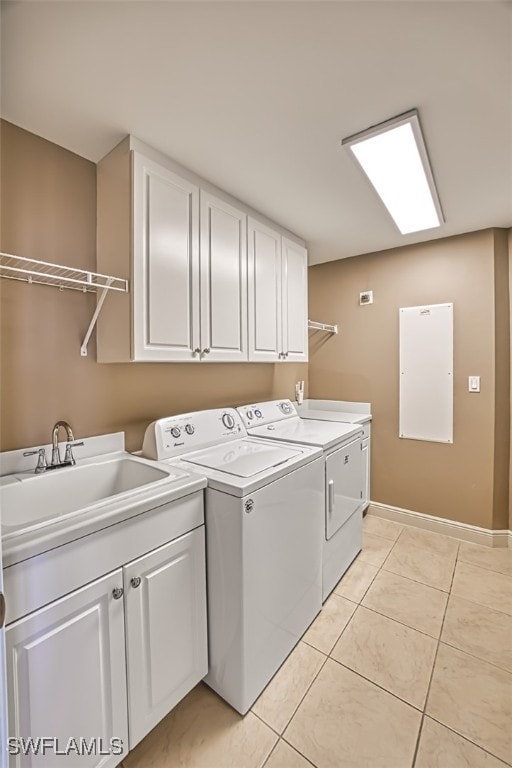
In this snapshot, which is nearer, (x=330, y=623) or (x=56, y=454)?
(x=56, y=454)

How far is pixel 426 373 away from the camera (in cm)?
271

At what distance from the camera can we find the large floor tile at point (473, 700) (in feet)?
4.04

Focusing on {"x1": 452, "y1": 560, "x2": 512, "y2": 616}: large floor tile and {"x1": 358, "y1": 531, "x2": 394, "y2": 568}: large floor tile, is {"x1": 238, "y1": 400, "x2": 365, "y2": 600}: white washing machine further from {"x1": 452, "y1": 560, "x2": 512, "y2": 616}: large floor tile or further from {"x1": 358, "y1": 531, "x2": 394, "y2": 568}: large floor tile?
{"x1": 452, "y1": 560, "x2": 512, "y2": 616}: large floor tile

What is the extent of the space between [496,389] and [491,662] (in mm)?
1702

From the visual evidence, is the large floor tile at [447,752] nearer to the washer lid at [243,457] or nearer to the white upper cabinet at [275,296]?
the washer lid at [243,457]

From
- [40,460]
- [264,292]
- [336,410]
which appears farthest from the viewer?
[336,410]

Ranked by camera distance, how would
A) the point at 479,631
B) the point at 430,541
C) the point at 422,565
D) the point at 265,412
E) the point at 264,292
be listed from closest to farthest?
the point at 479,631 < the point at 264,292 < the point at 422,565 < the point at 265,412 < the point at 430,541

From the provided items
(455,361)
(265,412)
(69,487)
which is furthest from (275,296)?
(69,487)

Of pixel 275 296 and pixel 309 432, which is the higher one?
pixel 275 296

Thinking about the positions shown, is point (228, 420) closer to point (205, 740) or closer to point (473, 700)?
point (205, 740)

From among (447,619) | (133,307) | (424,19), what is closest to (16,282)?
(133,307)

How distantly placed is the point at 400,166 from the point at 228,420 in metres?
1.66

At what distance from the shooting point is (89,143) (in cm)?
150

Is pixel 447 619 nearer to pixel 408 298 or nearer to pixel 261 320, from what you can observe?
pixel 261 320
